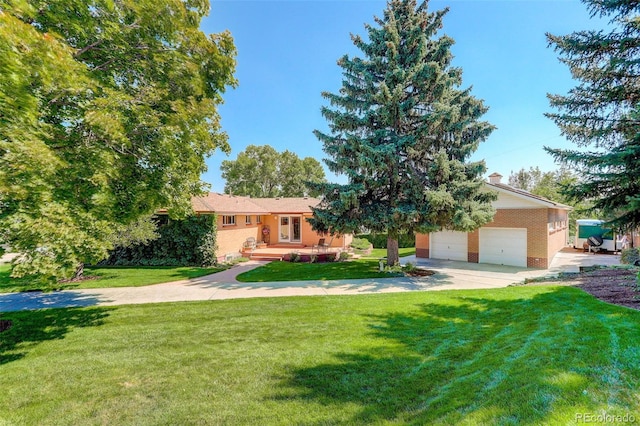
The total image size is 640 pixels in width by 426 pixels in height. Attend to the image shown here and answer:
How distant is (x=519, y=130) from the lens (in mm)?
16734

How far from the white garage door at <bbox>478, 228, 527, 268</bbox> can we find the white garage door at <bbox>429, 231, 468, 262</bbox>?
0.99m

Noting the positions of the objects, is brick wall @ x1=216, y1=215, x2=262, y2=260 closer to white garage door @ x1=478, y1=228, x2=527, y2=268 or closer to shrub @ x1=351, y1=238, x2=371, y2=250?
shrub @ x1=351, y1=238, x2=371, y2=250

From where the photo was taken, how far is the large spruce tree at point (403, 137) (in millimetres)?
11805

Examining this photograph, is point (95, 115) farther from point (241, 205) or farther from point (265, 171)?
point (265, 171)

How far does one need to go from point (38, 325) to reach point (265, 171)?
39.6 metres

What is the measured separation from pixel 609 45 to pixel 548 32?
5.05 ft

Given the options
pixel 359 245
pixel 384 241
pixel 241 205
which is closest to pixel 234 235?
pixel 241 205

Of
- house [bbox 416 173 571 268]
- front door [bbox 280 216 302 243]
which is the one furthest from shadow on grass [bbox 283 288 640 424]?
front door [bbox 280 216 302 243]

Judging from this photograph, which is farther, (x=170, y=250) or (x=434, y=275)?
(x=170, y=250)

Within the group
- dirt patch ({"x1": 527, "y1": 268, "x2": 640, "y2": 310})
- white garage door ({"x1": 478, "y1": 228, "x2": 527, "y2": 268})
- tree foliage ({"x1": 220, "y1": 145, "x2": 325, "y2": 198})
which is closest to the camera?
dirt patch ({"x1": 527, "y1": 268, "x2": 640, "y2": 310})

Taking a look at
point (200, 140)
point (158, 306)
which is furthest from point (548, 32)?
point (158, 306)

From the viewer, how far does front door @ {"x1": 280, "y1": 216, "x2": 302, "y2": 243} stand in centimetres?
2289

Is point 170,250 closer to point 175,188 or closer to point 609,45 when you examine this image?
point 175,188

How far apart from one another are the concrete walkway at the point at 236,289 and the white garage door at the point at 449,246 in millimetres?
3394
